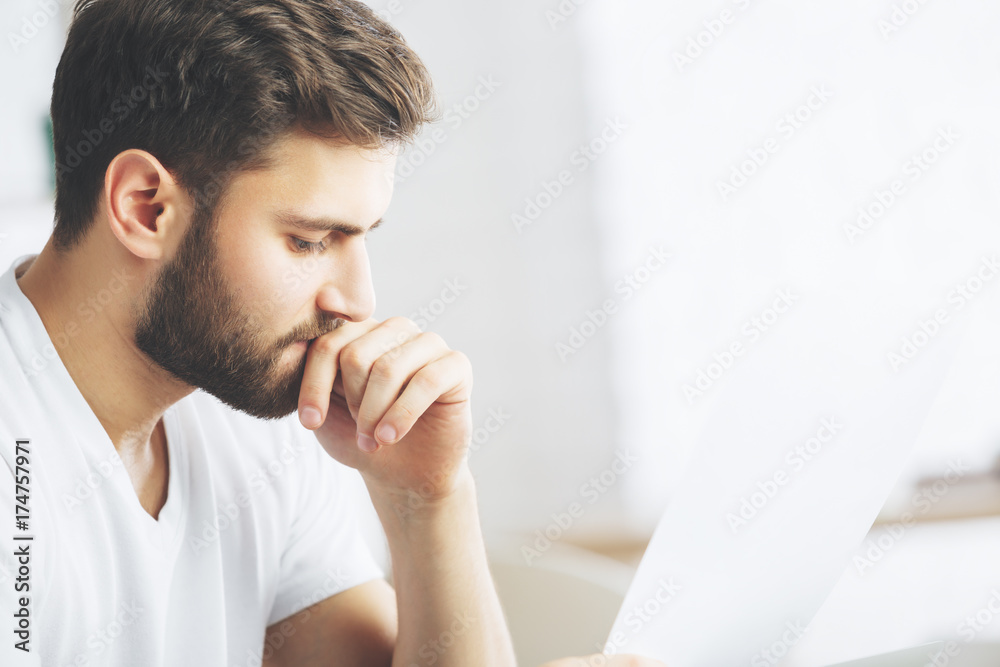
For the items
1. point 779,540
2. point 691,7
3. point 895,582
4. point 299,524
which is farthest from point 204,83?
point 895,582

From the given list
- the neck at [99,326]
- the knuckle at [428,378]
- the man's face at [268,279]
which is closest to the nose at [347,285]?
the man's face at [268,279]

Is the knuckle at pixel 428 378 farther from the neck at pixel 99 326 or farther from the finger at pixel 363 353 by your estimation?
the neck at pixel 99 326

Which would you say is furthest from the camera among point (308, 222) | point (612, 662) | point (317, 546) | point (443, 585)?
point (317, 546)

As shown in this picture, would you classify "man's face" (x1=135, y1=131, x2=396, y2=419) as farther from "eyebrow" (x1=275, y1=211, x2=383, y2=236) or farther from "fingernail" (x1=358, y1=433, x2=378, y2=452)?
"fingernail" (x1=358, y1=433, x2=378, y2=452)

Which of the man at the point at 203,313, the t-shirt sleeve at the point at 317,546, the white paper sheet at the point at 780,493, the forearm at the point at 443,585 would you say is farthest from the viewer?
the t-shirt sleeve at the point at 317,546

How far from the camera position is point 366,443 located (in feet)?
2.98

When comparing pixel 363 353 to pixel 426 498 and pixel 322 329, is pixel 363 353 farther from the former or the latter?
pixel 426 498

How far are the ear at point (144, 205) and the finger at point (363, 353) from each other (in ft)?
0.80

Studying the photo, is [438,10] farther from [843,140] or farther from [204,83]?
[204,83]

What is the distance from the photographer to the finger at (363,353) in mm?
904

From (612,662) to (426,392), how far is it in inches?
14.0

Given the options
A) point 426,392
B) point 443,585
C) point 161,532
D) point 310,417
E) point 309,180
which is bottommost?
point 161,532

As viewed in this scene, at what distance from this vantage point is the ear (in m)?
0.89

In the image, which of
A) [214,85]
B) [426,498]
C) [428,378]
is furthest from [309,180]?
[426,498]
